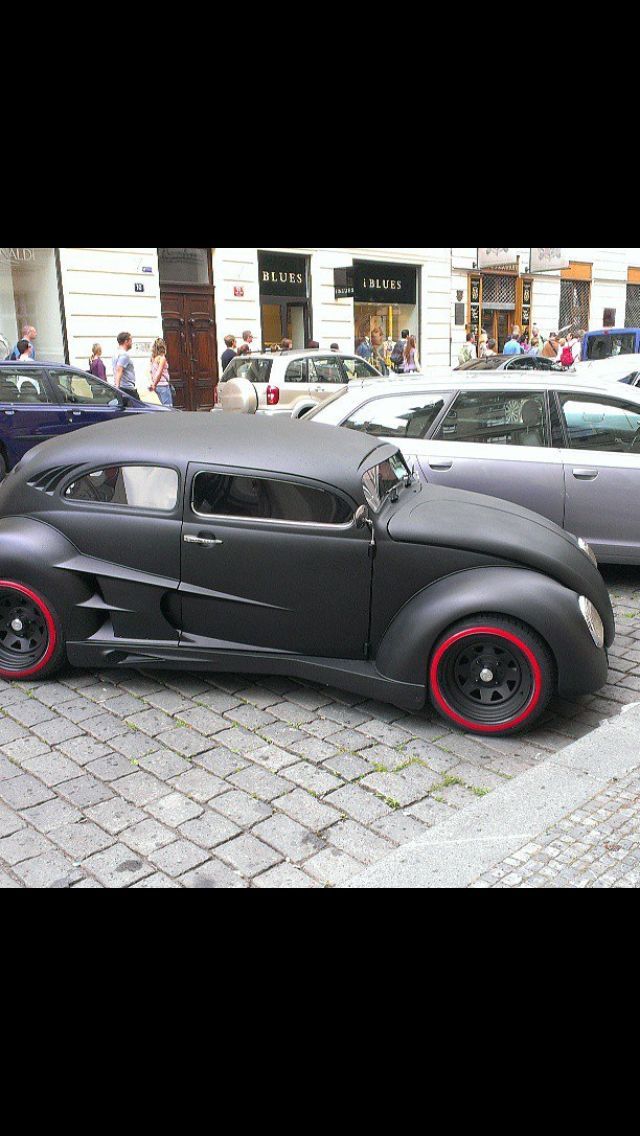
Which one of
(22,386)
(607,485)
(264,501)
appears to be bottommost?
(607,485)

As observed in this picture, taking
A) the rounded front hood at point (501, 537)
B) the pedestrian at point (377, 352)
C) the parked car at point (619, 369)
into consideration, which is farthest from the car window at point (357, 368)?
the rounded front hood at point (501, 537)

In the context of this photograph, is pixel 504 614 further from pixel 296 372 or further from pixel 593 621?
pixel 296 372

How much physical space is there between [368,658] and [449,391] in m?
3.01

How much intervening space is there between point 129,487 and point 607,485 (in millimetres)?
3573

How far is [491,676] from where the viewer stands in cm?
434

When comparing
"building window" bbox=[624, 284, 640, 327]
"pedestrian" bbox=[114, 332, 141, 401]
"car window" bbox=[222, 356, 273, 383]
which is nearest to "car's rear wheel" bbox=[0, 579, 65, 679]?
"car window" bbox=[222, 356, 273, 383]

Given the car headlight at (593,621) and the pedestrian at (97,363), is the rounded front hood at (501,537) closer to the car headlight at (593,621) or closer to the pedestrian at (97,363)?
the car headlight at (593,621)

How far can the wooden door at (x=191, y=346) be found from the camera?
65.4 feet

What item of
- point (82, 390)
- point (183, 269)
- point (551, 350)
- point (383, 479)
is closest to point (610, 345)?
point (551, 350)

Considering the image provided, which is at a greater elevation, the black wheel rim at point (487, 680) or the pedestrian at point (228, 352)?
the pedestrian at point (228, 352)

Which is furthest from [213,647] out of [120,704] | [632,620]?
[632,620]

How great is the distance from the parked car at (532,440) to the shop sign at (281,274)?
616 inches

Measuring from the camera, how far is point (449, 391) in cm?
682
